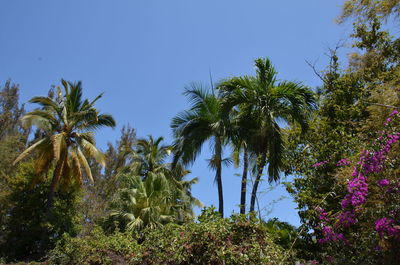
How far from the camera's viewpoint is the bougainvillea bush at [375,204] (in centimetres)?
448

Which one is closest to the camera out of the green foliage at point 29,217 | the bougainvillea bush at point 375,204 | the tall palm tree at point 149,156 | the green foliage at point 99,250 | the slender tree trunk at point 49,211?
the bougainvillea bush at point 375,204

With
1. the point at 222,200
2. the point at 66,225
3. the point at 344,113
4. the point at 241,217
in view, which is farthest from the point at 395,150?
the point at 66,225

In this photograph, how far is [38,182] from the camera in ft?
53.1

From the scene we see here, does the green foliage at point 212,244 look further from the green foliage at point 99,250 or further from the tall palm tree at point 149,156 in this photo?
the tall palm tree at point 149,156

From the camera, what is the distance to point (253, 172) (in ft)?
35.6

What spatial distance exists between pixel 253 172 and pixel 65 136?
8440 mm

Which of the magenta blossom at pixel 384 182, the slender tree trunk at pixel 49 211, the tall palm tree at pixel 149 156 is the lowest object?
the magenta blossom at pixel 384 182

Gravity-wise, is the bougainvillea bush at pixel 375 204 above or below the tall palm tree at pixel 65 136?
below

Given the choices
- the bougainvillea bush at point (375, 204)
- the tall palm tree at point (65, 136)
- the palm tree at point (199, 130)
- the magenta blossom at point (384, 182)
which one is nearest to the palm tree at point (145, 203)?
the tall palm tree at point (65, 136)

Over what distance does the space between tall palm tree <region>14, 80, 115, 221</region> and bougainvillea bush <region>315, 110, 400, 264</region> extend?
1113 centimetres

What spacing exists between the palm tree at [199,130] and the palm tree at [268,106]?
1.04 meters

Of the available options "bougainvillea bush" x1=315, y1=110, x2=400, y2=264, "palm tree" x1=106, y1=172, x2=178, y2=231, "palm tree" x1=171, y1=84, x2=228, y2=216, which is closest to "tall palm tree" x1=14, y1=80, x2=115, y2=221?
"palm tree" x1=106, y1=172, x2=178, y2=231

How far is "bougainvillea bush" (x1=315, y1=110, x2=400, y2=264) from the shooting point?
4.48 metres

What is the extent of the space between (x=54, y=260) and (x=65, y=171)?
23.2 ft
